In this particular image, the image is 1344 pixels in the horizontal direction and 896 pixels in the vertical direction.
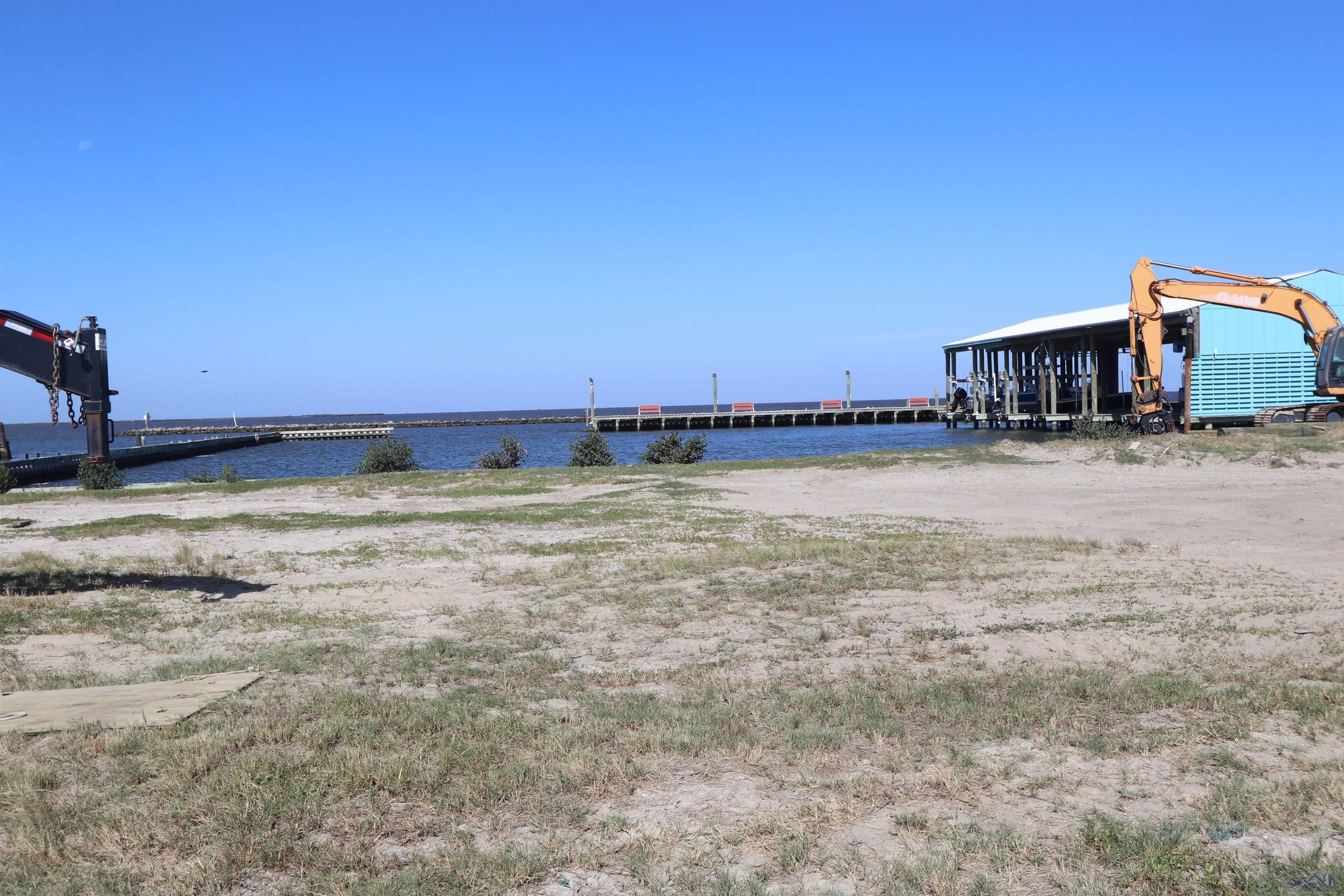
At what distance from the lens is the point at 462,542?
15.4 m

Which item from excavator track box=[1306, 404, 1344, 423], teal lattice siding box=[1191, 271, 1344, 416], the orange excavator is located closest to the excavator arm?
the orange excavator

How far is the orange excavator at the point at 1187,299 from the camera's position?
1292 inches

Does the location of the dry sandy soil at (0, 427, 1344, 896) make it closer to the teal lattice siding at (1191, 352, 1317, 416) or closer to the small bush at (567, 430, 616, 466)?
the small bush at (567, 430, 616, 466)

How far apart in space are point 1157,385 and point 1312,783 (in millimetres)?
31710

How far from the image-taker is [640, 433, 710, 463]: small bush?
3466cm

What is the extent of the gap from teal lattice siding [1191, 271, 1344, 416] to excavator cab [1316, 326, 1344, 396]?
48.0 feet

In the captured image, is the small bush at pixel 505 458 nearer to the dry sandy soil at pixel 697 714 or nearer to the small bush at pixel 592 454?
the small bush at pixel 592 454

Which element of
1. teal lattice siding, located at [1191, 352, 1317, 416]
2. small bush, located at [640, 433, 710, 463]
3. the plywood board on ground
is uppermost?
teal lattice siding, located at [1191, 352, 1317, 416]

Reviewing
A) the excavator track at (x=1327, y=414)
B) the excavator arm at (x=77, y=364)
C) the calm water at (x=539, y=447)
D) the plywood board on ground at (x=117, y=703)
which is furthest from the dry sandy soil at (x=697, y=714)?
the calm water at (x=539, y=447)

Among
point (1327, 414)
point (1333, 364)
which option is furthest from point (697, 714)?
point (1327, 414)

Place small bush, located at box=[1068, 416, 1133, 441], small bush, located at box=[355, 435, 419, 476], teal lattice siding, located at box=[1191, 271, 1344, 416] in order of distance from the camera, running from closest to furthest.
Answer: small bush, located at box=[1068, 416, 1133, 441] → small bush, located at box=[355, 435, 419, 476] → teal lattice siding, located at box=[1191, 271, 1344, 416]

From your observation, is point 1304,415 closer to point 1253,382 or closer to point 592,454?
point 1253,382

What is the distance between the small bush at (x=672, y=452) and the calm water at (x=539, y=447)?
7136 millimetres

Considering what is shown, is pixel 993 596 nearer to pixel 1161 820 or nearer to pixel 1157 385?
pixel 1161 820
